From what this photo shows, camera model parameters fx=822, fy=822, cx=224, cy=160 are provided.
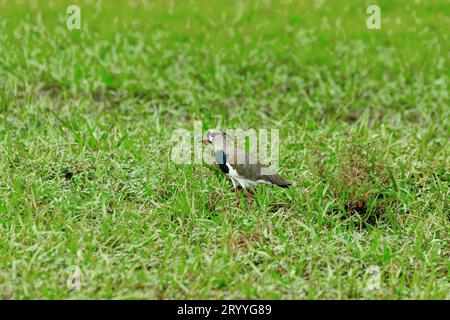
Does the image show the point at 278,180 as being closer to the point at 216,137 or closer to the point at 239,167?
the point at 239,167

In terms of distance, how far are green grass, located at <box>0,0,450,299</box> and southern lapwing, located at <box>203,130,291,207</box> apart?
0.21 m

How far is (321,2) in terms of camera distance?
9.55 meters

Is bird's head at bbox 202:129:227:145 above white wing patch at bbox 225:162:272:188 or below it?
above

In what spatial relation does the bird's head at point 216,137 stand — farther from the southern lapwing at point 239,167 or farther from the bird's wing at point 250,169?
the bird's wing at point 250,169

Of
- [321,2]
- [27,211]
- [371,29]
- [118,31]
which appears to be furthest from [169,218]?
[321,2]

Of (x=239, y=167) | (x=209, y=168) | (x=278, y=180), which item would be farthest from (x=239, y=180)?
(x=209, y=168)

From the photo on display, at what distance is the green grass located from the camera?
14.9 ft

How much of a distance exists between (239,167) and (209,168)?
2.08 ft

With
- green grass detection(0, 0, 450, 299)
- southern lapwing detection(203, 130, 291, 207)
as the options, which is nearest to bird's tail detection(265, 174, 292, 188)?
southern lapwing detection(203, 130, 291, 207)

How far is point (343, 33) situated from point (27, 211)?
185 inches

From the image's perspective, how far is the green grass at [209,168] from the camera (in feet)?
14.9

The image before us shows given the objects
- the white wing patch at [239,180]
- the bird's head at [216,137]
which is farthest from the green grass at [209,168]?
the bird's head at [216,137]

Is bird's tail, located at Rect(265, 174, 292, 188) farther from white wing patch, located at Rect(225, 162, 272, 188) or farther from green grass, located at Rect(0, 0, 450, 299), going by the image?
green grass, located at Rect(0, 0, 450, 299)
